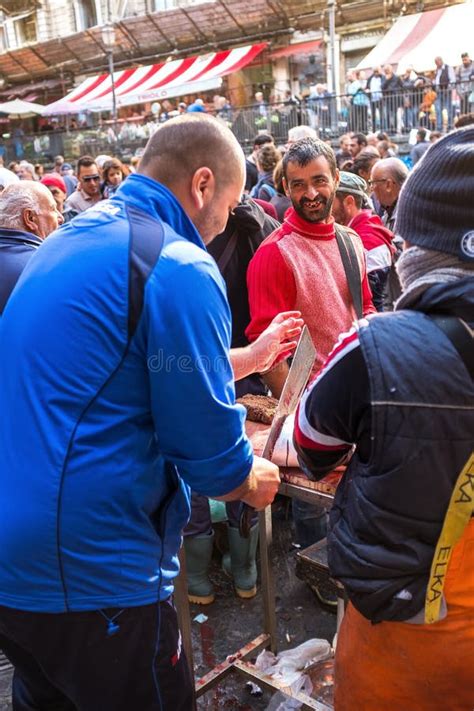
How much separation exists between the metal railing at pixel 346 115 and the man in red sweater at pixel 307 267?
10.7 m

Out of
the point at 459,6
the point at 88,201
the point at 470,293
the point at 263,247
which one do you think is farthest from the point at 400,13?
the point at 470,293

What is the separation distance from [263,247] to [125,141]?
18.8 metres

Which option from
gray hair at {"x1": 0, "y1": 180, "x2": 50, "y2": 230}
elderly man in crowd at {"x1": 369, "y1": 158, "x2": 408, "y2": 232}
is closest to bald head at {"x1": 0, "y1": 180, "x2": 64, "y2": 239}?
gray hair at {"x1": 0, "y1": 180, "x2": 50, "y2": 230}

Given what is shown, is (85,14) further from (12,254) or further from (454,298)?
(454,298)

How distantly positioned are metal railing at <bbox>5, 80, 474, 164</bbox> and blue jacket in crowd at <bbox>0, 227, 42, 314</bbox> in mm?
10823

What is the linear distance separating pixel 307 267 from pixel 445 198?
1651mm

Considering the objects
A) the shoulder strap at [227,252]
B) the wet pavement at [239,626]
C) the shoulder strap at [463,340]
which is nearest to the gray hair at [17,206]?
the shoulder strap at [227,252]

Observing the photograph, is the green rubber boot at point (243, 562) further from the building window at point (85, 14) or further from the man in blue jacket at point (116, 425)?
the building window at point (85, 14)

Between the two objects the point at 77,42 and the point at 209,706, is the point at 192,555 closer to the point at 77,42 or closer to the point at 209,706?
the point at 209,706

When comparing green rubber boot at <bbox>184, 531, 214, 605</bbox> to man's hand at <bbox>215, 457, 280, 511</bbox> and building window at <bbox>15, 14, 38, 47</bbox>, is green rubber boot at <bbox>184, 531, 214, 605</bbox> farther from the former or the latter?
building window at <bbox>15, 14, 38, 47</bbox>

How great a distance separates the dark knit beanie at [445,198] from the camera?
1316mm

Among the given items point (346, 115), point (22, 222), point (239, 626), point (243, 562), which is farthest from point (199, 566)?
point (346, 115)

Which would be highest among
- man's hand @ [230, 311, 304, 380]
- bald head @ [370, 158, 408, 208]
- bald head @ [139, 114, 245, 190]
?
bald head @ [139, 114, 245, 190]

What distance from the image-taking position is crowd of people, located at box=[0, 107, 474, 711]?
136 centimetres
